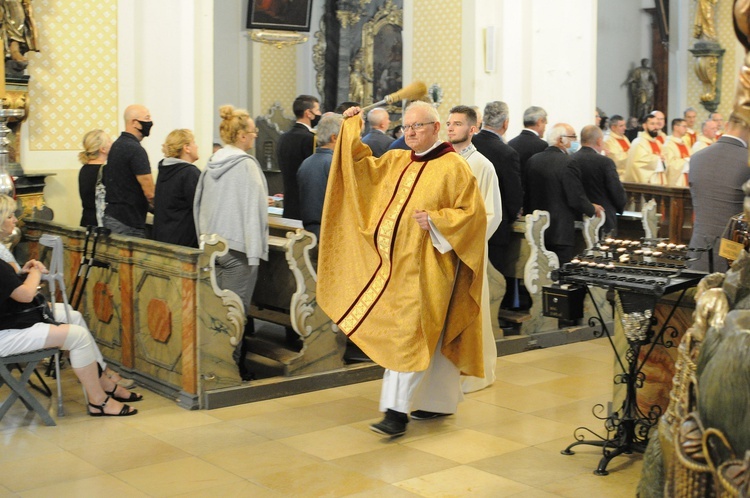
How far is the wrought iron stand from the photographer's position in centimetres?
480

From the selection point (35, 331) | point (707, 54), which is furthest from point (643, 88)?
point (35, 331)

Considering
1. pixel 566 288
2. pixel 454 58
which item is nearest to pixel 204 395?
pixel 566 288

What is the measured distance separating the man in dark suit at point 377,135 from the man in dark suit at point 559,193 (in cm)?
119

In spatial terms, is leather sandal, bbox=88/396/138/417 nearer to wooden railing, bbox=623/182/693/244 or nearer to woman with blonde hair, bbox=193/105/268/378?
woman with blonde hair, bbox=193/105/268/378

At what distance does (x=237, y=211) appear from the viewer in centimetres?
620

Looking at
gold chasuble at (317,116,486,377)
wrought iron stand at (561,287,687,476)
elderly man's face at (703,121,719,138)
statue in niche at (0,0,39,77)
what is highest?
statue in niche at (0,0,39,77)

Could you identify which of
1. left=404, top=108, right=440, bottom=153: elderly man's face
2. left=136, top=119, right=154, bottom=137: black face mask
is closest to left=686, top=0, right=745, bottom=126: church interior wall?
left=136, top=119, right=154, bottom=137: black face mask

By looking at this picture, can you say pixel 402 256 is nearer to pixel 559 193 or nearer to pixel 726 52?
pixel 559 193

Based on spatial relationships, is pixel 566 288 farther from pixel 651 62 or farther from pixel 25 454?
pixel 651 62

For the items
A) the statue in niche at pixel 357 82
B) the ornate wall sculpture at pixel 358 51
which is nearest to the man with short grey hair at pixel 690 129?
the ornate wall sculpture at pixel 358 51

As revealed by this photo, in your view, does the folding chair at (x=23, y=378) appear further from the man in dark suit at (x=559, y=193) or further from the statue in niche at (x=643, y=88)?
the statue in niche at (x=643, y=88)

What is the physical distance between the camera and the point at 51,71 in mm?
8320

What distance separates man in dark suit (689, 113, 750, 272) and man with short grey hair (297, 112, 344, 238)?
2402 millimetres

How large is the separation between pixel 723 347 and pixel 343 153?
8.89 ft
